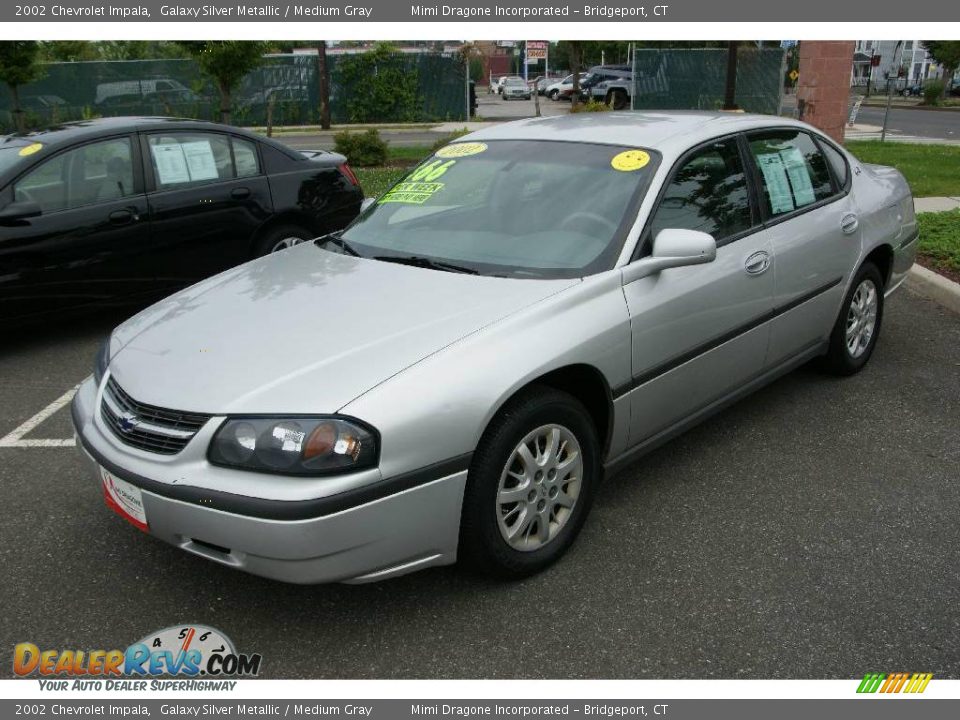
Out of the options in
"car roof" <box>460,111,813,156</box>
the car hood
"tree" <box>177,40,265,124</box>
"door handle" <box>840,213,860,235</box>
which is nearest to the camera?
the car hood

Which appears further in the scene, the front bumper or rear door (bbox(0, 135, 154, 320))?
rear door (bbox(0, 135, 154, 320))

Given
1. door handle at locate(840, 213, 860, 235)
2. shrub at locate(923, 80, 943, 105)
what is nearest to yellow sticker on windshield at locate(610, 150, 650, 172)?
door handle at locate(840, 213, 860, 235)

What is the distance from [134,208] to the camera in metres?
6.03

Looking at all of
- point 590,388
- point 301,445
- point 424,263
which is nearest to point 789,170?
point 590,388

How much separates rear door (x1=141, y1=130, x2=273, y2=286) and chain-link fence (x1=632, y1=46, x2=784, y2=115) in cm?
1820

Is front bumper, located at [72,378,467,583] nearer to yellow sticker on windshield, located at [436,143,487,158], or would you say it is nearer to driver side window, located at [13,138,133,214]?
yellow sticker on windshield, located at [436,143,487,158]

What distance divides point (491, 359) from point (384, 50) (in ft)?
96.0

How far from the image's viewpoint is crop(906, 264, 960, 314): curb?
6.52m

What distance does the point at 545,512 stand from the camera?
3129 millimetres

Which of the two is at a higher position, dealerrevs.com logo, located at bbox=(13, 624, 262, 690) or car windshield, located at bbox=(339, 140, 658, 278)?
car windshield, located at bbox=(339, 140, 658, 278)

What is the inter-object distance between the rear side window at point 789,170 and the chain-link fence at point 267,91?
2349 cm

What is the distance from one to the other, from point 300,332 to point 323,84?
2717cm

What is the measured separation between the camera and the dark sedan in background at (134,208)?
222 inches

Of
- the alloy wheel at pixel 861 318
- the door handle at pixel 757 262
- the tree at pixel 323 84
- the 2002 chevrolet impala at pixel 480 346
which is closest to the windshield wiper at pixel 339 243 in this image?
the 2002 chevrolet impala at pixel 480 346
